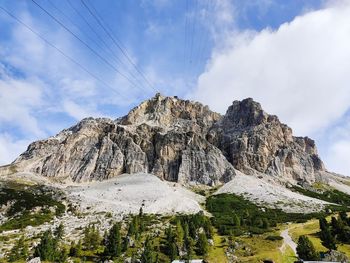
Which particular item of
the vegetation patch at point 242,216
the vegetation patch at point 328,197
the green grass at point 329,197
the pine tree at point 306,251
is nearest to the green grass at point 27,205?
the vegetation patch at point 242,216

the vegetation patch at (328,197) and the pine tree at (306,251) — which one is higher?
the vegetation patch at (328,197)

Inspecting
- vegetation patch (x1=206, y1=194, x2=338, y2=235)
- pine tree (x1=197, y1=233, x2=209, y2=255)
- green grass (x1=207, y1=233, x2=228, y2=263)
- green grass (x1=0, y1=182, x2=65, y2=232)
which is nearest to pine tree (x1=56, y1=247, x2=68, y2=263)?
pine tree (x1=197, y1=233, x2=209, y2=255)

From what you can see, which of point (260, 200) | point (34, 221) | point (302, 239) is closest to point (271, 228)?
point (302, 239)

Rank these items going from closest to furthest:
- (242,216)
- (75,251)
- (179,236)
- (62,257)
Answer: (62,257) < (75,251) < (179,236) < (242,216)

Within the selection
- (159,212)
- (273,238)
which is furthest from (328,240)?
(159,212)

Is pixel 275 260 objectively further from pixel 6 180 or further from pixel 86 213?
pixel 6 180

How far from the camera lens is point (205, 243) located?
255ft

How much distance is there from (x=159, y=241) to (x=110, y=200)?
69789 mm

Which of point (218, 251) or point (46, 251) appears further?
point (218, 251)

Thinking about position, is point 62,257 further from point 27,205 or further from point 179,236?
point 27,205

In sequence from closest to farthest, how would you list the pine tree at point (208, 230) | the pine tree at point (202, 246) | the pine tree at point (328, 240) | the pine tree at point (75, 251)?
the pine tree at point (75, 251)
the pine tree at point (202, 246)
the pine tree at point (328, 240)
the pine tree at point (208, 230)

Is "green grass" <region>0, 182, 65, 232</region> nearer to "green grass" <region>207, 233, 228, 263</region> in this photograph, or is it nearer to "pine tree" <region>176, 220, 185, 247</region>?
"pine tree" <region>176, 220, 185, 247</region>

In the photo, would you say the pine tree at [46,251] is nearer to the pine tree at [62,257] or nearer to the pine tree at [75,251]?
the pine tree at [62,257]

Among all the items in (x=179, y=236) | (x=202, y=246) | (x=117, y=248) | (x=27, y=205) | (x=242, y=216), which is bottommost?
(x=117, y=248)
